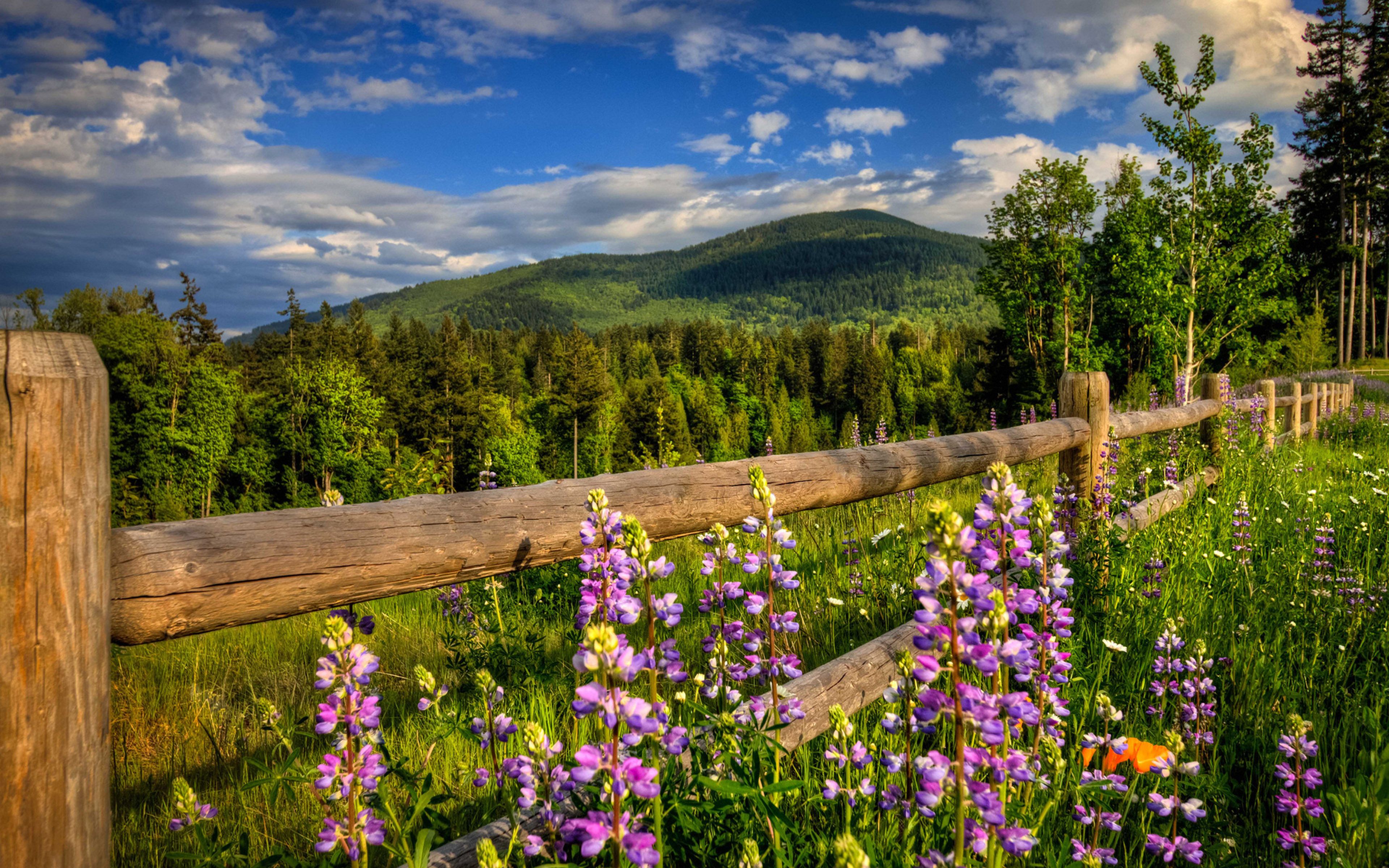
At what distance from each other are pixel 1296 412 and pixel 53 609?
47.4 ft

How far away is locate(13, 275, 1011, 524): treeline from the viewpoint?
38.6 m

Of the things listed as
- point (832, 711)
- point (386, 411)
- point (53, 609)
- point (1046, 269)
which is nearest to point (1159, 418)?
point (832, 711)

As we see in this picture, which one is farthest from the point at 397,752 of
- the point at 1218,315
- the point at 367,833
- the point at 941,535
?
the point at 1218,315

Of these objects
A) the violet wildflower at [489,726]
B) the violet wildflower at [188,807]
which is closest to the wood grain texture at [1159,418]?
the violet wildflower at [489,726]

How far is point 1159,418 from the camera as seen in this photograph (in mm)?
5754

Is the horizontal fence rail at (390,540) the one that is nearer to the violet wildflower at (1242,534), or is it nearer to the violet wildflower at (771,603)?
the violet wildflower at (771,603)

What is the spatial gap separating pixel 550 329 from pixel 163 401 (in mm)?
70482

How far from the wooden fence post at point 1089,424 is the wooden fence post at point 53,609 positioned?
5089 millimetres

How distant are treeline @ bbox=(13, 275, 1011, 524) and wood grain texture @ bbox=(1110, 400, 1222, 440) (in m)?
3.06

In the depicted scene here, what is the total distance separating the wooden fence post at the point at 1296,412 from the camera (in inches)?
409

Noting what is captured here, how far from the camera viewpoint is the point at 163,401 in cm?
3969

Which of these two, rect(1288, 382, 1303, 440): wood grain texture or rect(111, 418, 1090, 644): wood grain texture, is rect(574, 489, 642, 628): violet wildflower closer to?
rect(111, 418, 1090, 644): wood grain texture

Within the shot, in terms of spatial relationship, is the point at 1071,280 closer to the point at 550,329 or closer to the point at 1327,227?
the point at 1327,227

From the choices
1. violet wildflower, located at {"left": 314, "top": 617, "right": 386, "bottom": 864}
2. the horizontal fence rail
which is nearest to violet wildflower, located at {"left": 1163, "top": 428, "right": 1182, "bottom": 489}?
the horizontal fence rail
